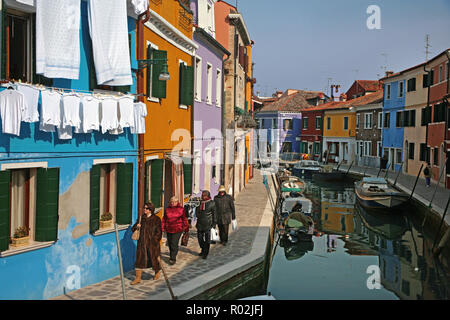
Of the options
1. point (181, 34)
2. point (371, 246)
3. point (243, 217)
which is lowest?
point (371, 246)

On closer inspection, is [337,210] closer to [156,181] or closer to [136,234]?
[156,181]

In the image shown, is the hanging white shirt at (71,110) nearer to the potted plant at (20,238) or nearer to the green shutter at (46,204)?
the green shutter at (46,204)

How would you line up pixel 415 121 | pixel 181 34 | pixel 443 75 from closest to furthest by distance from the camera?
pixel 181 34, pixel 443 75, pixel 415 121

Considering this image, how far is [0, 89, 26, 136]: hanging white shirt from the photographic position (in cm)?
730

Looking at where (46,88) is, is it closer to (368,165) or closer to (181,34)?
(181,34)

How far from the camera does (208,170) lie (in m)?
19.4

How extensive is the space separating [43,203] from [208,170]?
37.3ft

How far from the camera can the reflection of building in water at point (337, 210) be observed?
22.7m

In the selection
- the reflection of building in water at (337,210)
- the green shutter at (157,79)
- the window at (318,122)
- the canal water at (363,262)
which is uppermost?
the window at (318,122)

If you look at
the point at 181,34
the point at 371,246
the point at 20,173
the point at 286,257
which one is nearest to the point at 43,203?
the point at 20,173

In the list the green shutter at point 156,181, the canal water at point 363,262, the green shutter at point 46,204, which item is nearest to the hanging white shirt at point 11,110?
the green shutter at point 46,204

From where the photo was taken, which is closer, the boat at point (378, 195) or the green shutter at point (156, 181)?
the green shutter at point (156, 181)

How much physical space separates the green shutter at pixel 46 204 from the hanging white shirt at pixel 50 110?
78 centimetres

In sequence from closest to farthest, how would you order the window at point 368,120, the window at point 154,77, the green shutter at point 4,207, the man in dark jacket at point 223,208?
the green shutter at point 4,207 → the window at point 154,77 → the man in dark jacket at point 223,208 → the window at point 368,120
